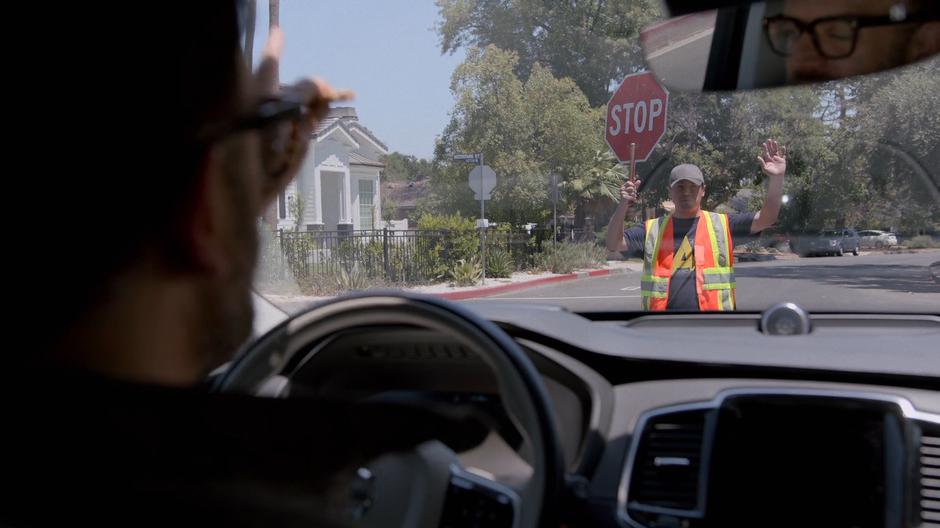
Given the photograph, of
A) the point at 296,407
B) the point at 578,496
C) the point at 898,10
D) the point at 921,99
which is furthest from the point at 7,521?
the point at 921,99

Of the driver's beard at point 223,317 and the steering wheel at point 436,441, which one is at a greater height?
the driver's beard at point 223,317

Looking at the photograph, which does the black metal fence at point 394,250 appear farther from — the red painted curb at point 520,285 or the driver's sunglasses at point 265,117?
the driver's sunglasses at point 265,117

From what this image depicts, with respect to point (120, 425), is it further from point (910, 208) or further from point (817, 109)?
point (910, 208)

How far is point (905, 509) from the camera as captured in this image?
2188mm

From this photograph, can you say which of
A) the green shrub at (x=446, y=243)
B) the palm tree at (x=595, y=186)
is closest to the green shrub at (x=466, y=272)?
the green shrub at (x=446, y=243)

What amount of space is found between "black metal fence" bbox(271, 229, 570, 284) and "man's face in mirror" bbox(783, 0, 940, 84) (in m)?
1.25

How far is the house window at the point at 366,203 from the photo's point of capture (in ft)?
11.3

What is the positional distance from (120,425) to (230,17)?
63 centimetres

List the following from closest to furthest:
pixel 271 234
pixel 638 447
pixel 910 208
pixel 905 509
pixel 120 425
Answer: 1. pixel 120 425
2. pixel 271 234
3. pixel 905 509
4. pixel 638 447
5. pixel 910 208

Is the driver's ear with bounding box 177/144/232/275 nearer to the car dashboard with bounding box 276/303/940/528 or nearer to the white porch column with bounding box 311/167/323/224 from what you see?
the white porch column with bounding box 311/167/323/224

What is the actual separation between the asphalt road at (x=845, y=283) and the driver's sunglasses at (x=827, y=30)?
192cm

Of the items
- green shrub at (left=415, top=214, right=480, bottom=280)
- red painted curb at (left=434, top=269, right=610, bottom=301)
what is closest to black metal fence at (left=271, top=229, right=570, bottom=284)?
green shrub at (left=415, top=214, right=480, bottom=280)

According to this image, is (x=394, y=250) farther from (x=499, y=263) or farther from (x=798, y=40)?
(x=798, y=40)

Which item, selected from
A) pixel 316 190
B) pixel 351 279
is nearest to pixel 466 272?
pixel 351 279
